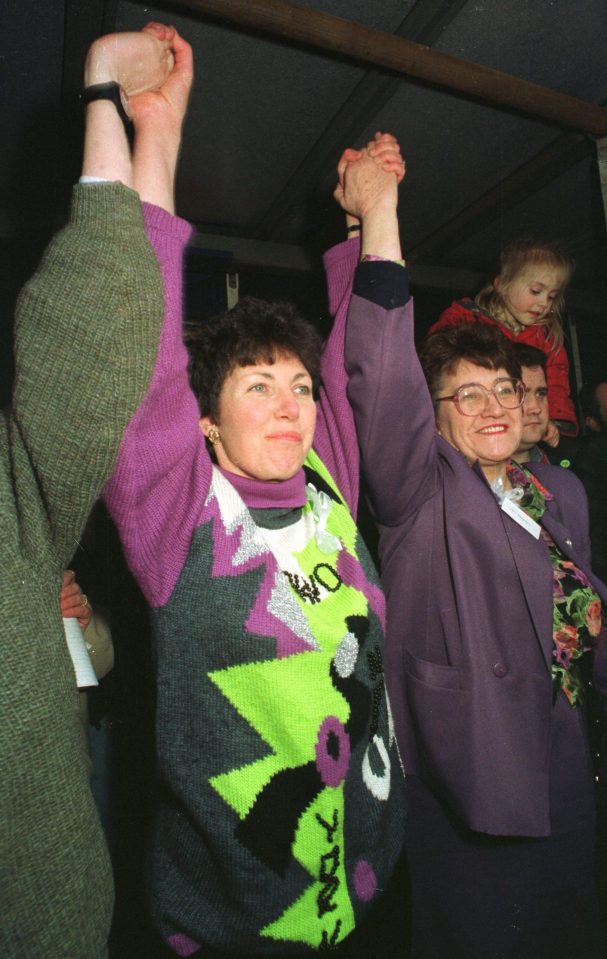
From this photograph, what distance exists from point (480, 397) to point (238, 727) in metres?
1.21

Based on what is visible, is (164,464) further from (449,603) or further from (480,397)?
(480,397)

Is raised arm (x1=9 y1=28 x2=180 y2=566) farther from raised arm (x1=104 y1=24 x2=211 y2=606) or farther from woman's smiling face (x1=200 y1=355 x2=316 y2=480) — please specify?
woman's smiling face (x1=200 y1=355 x2=316 y2=480)

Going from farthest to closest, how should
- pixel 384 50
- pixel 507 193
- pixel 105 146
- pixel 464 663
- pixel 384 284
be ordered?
pixel 507 193, pixel 384 50, pixel 464 663, pixel 384 284, pixel 105 146

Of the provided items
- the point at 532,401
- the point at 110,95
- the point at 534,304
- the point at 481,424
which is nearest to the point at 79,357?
the point at 110,95

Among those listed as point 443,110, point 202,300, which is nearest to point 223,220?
point 202,300

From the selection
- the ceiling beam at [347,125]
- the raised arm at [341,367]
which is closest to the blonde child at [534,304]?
the ceiling beam at [347,125]

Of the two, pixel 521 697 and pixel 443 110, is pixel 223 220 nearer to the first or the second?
pixel 443 110

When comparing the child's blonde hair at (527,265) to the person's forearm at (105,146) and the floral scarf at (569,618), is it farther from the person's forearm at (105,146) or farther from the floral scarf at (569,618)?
the person's forearm at (105,146)

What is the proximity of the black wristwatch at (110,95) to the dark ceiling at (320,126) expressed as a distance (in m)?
0.69

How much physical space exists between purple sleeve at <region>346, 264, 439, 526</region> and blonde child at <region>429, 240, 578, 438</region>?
1.33 m

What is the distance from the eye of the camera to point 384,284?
120cm

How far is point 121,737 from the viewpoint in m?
2.13

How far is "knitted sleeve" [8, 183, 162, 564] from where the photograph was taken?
679 mm

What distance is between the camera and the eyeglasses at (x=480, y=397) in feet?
5.52
